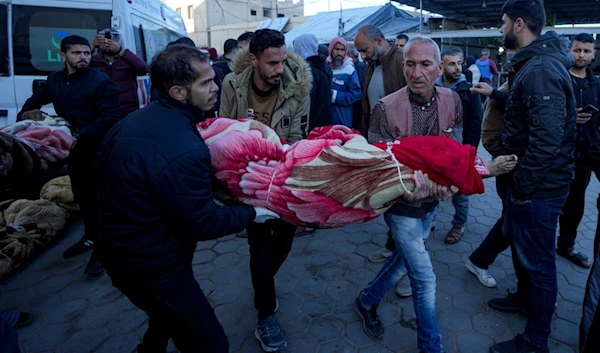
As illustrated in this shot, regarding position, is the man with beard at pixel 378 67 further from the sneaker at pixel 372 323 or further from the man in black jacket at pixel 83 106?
the man in black jacket at pixel 83 106

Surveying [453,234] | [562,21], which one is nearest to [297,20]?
[562,21]

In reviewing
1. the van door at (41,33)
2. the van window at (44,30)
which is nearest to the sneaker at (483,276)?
the van door at (41,33)

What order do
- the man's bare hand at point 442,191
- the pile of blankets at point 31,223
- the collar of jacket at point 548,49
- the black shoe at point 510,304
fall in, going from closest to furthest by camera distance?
the man's bare hand at point 442,191 → the collar of jacket at point 548,49 → the black shoe at point 510,304 → the pile of blankets at point 31,223

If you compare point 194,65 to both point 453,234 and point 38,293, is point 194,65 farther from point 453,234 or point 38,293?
point 453,234

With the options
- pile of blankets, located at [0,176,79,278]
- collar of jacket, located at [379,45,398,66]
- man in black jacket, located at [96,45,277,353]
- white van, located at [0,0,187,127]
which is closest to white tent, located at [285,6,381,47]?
white van, located at [0,0,187,127]

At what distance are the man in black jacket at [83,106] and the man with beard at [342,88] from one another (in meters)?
2.32

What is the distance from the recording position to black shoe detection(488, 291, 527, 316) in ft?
9.25

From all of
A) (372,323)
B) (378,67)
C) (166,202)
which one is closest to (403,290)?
(372,323)

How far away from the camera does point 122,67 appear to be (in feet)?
15.3

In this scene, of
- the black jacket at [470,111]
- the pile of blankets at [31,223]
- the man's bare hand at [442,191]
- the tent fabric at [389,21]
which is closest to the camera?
the man's bare hand at [442,191]

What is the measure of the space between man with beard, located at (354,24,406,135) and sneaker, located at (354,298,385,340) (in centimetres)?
207

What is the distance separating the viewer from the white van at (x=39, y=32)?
5.12 metres

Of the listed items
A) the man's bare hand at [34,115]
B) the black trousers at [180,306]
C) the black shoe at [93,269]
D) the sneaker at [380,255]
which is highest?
the man's bare hand at [34,115]

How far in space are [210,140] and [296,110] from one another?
3.27ft
